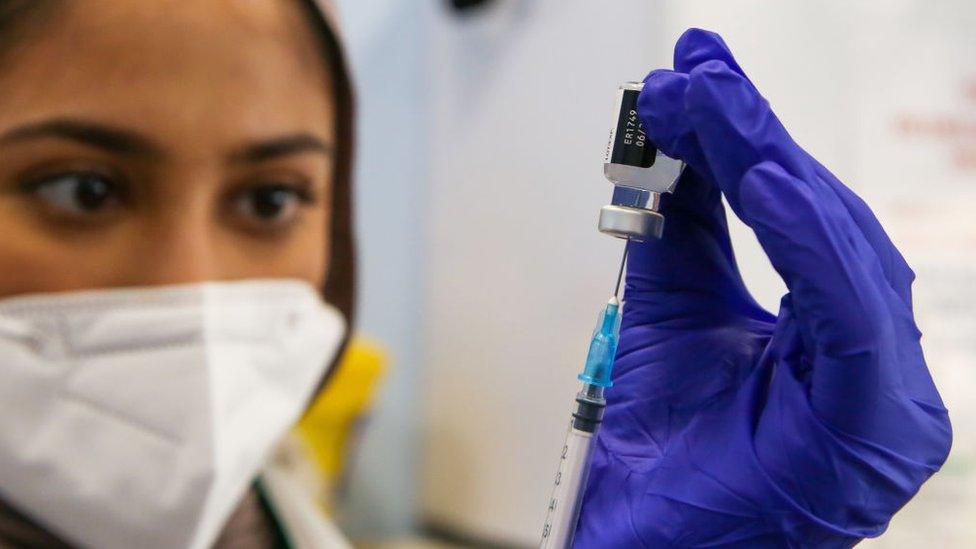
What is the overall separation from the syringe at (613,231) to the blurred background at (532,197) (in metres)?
0.28

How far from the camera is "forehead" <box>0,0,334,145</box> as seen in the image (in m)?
0.73

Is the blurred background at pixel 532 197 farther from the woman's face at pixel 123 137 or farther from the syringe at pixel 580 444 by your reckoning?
the woman's face at pixel 123 137

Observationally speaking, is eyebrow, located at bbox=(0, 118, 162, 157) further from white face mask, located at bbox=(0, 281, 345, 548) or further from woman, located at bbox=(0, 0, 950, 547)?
white face mask, located at bbox=(0, 281, 345, 548)

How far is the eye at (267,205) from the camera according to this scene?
83 cm

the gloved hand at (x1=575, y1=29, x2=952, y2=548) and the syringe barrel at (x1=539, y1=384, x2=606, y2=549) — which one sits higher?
the gloved hand at (x1=575, y1=29, x2=952, y2=548)

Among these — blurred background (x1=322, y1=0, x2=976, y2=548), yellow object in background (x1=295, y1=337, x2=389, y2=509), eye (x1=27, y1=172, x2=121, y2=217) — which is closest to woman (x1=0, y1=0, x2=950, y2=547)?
eye (x1=27, y1=172, x2=121, y2=217)

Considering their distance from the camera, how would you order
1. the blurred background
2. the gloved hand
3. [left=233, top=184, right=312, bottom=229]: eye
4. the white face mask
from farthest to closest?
the blurred background < [left=233, top=184, right=312, bottom=229]: eye < the white face mask < the gloved hand

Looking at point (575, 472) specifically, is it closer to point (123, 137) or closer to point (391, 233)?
point (123, 137)

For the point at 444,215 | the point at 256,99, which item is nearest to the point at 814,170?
the point at 256,99

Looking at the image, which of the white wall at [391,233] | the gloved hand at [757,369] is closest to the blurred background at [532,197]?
the white wall at [391,233]

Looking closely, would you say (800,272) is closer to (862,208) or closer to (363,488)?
(862,208)

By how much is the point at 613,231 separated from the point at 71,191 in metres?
0.49

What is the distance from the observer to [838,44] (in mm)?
1133

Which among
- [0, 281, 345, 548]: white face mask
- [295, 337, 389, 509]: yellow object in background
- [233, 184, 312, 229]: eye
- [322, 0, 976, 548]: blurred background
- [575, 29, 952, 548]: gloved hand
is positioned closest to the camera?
[575, 29, 952, 548]: gloved hand
